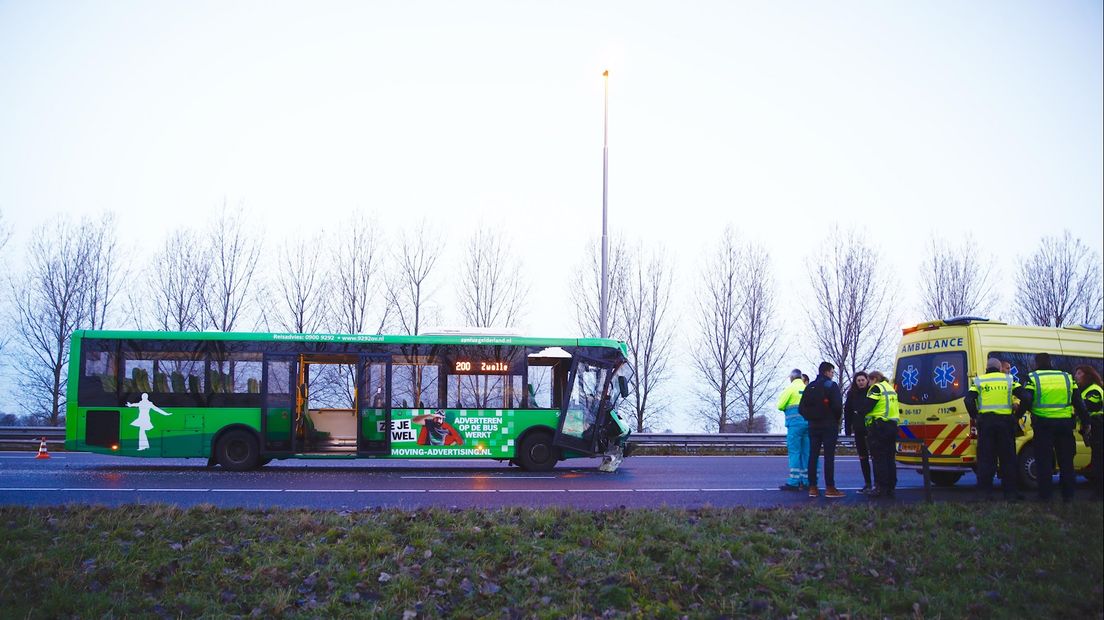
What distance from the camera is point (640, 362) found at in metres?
35.2

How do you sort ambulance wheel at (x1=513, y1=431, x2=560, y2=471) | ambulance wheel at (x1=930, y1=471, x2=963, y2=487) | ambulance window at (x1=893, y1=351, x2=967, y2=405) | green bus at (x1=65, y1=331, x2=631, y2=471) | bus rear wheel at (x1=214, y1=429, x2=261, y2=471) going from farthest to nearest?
ambulance wheel at (x1=513, y1=431, x2=560, y2=471) < bus rear wheel at (x1=214, y1=429, x2=261, y2=471) < green bus at (x1=65, y1=331, x2=631, y2=471) < ambulance wheel at (x1=930, y1=471, x2=963, y2=487) < ambulance window at (x1=893, y1=351, x2=967, y2=405)

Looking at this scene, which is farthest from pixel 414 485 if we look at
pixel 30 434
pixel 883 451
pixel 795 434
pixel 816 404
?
pixel 30 434

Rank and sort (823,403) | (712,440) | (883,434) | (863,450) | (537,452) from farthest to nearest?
1. (712,440)
2. (537,452)
3. (863,450)
4. (823,403)
5. (883,434)

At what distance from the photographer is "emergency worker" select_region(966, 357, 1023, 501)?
1148 cm

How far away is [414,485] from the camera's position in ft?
47.0

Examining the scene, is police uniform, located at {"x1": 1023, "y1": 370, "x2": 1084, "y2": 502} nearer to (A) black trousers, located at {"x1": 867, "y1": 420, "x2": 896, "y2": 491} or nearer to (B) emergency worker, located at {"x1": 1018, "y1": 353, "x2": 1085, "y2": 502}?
(B) emergency worker, located at {"x1": 1018, "y1": 353, "x2": 1085, "y2": 502}

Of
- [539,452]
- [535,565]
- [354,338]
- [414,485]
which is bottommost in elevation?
[535,565]

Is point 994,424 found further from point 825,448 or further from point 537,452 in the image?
point 537,452

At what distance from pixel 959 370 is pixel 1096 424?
2.60 meters

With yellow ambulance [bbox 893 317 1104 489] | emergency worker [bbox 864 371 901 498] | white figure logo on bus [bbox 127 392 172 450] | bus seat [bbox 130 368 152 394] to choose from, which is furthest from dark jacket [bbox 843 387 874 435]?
bus seat [bbox 130 368 152 394]

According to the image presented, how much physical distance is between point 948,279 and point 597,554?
31.1 metres

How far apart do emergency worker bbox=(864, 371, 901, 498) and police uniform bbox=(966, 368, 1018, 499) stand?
1.05 meters

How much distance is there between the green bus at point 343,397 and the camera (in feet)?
56.3

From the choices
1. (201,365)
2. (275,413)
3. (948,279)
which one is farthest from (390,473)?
(948,279)
